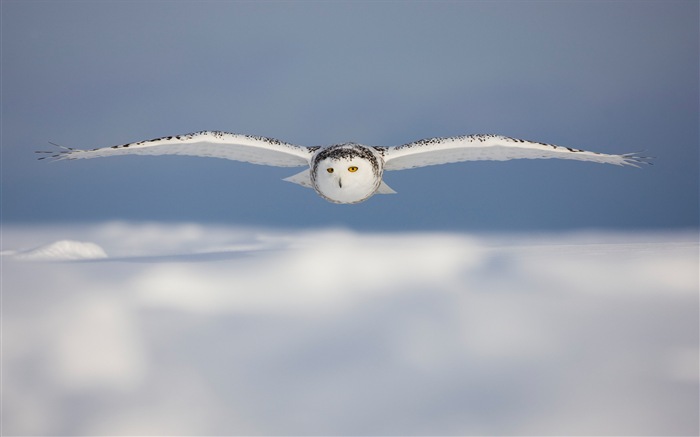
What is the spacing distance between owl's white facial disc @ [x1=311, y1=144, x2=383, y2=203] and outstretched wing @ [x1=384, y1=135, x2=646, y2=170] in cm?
85

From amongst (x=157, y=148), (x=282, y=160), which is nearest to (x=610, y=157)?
(x=282, y=160)

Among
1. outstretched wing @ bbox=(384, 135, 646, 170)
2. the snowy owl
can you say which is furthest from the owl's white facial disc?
outstretched wing @ bbox=(384, 135, 646, 170)

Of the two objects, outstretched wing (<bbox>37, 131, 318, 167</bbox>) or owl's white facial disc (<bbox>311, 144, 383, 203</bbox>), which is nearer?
owl's white facial disc (<bbox>311, 144, 383, 203</bbox>)

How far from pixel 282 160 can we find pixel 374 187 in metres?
2.46

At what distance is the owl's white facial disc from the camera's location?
415 inches

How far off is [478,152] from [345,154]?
346cm

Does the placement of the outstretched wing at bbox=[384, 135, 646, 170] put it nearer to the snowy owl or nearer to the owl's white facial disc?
the snowy owl

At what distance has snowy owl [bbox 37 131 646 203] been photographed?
35.3ft

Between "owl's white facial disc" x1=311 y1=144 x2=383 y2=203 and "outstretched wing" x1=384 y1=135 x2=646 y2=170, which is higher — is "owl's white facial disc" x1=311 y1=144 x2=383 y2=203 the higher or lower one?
the lower one

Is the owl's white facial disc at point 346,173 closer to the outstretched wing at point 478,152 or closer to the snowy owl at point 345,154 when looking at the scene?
the snowy owl at point 345,154

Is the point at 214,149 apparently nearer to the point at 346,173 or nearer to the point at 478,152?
the point at 346,173

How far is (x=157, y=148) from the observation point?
11508mm

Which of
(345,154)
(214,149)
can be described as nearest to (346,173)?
(345,154)

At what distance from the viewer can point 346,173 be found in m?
10.6
